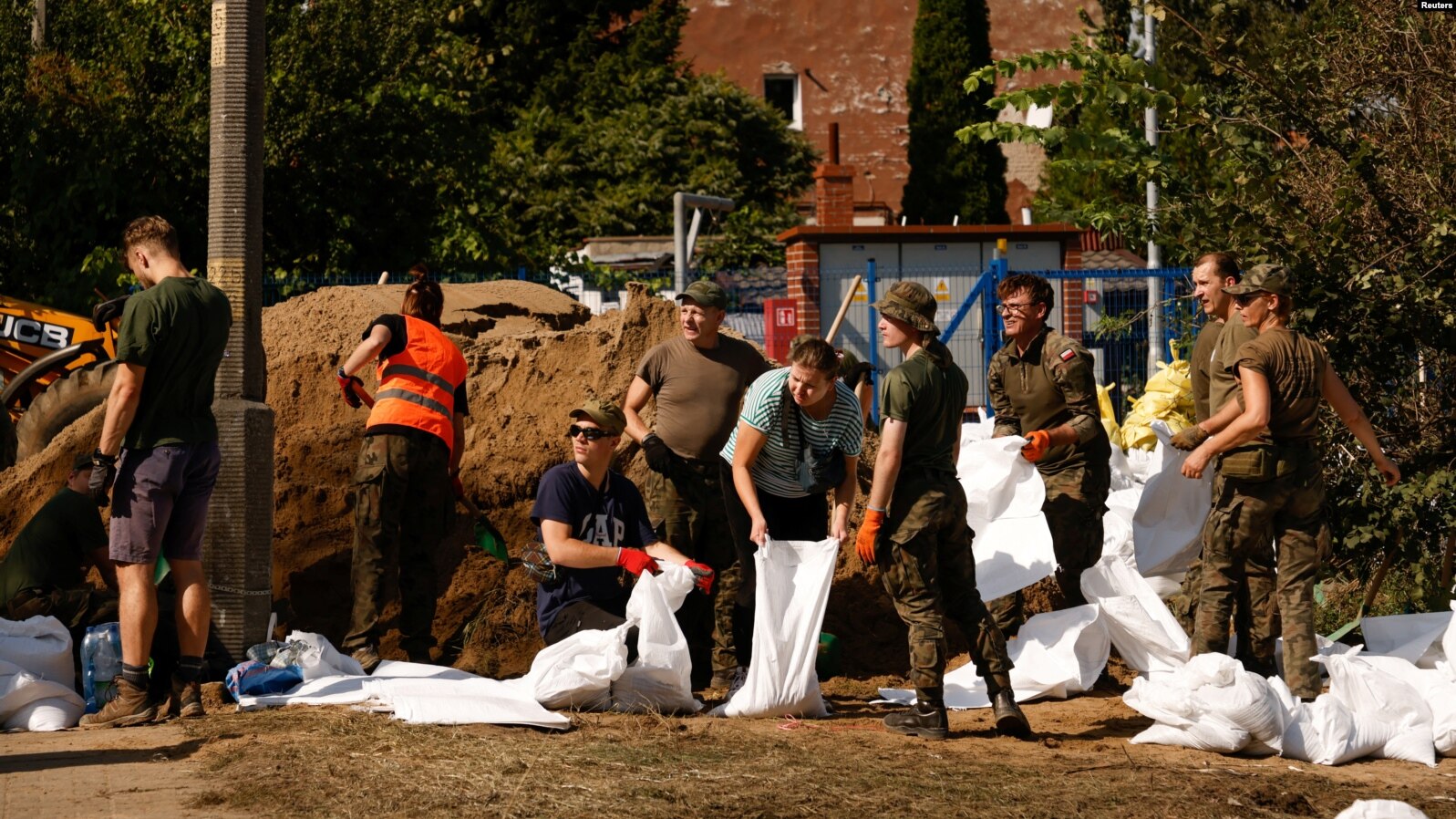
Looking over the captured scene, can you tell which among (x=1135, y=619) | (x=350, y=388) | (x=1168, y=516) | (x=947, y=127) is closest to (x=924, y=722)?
(x=1135, y=619)

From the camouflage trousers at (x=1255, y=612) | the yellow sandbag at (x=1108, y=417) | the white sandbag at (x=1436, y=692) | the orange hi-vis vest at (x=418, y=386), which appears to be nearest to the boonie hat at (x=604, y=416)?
the orange hi-vis vest at (x=418, y=386)

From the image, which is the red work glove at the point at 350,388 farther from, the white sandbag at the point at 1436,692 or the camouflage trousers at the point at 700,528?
the white sandbag at the point at 1436,692

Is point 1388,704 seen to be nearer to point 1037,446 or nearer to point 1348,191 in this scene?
point 1037,446

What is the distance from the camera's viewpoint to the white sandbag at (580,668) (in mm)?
6348

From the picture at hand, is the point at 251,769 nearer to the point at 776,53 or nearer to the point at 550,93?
the point at 550,93

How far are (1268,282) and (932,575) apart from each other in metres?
1.90

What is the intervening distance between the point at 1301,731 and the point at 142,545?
4441 millimetres

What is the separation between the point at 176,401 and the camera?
20.1 feet

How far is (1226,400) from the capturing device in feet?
22.9

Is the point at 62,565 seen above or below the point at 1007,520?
below

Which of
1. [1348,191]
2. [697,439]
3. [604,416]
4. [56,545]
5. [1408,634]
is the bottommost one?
[1408,634]

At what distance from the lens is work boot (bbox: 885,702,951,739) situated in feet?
20.7

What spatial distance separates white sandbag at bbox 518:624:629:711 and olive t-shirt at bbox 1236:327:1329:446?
279 centimetres

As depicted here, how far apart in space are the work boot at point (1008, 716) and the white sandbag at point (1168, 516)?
1.86 m
